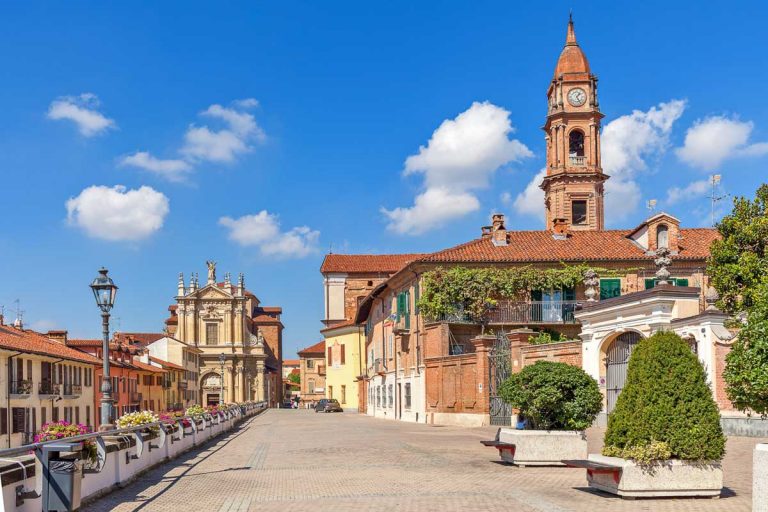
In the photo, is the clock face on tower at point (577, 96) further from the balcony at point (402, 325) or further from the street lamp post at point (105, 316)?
the street lamp post at point (105, 316)

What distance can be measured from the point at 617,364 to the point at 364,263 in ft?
206

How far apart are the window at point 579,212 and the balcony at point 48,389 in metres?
34.1

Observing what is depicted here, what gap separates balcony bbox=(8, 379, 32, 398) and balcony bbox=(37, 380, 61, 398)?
1678 mm

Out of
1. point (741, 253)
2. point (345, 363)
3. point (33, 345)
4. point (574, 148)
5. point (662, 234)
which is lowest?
point (345, 363)

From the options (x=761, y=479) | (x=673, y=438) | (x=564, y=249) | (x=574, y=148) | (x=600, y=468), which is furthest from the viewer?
(x=574, y=148)

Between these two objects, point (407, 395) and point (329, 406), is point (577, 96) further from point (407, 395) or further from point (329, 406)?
point (329, 406)

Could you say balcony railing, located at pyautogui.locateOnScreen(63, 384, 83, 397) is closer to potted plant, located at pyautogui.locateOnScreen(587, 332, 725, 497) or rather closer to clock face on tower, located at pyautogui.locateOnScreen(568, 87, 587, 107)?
clock face on tower, located at pyautogui.locateOnScreen(568, 87, 587, 107)

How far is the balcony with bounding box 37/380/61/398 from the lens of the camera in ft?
143

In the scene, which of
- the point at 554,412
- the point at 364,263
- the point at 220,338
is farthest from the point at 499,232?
the point at 220,338

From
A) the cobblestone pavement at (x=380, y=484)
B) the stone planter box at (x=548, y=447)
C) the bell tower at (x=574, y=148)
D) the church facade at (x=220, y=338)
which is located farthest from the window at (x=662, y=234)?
the church facade at (x=220, y=338)

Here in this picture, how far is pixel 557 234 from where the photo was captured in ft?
150

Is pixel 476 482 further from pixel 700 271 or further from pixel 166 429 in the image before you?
pixel 700 271

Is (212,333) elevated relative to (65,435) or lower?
elevated

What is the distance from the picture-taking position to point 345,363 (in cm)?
7531
